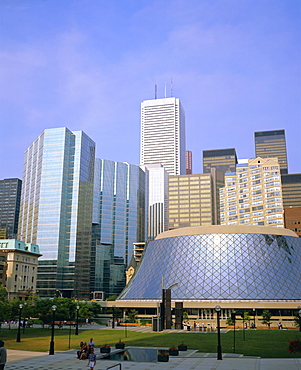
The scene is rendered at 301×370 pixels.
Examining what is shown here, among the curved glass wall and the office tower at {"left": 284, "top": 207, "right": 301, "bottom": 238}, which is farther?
the office tower at {"left": 284, "top": 207, "right": 301, "bottom": 238}

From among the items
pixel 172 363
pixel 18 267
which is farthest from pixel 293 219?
pixel 172 363

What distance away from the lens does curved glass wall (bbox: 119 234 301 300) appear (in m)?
86.6

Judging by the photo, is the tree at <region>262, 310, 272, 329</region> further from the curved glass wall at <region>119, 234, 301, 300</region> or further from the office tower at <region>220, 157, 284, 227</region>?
the office tower at <region>220, 157, 284, 227</region>

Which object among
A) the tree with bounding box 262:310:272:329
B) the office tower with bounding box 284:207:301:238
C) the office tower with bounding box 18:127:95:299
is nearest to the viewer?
the tree with bounding box 262:310:272:329

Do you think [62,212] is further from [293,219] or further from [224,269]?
[293,219]

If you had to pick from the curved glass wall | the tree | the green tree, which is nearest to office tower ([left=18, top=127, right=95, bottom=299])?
the curved glass wall

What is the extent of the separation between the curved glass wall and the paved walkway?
176ft

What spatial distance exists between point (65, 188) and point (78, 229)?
18.6m

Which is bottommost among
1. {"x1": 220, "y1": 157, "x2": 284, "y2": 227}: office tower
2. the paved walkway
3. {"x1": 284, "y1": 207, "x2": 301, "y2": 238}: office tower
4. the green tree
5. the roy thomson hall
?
the green tree

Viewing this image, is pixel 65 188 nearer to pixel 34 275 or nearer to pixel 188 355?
pixel 34 275

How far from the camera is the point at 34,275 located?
459 feet

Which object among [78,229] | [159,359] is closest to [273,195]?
[78,229]

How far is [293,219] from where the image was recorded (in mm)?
174625

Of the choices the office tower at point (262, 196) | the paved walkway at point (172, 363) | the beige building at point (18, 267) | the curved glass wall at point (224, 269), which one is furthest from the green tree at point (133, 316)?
the office tower at point (262, 196)
